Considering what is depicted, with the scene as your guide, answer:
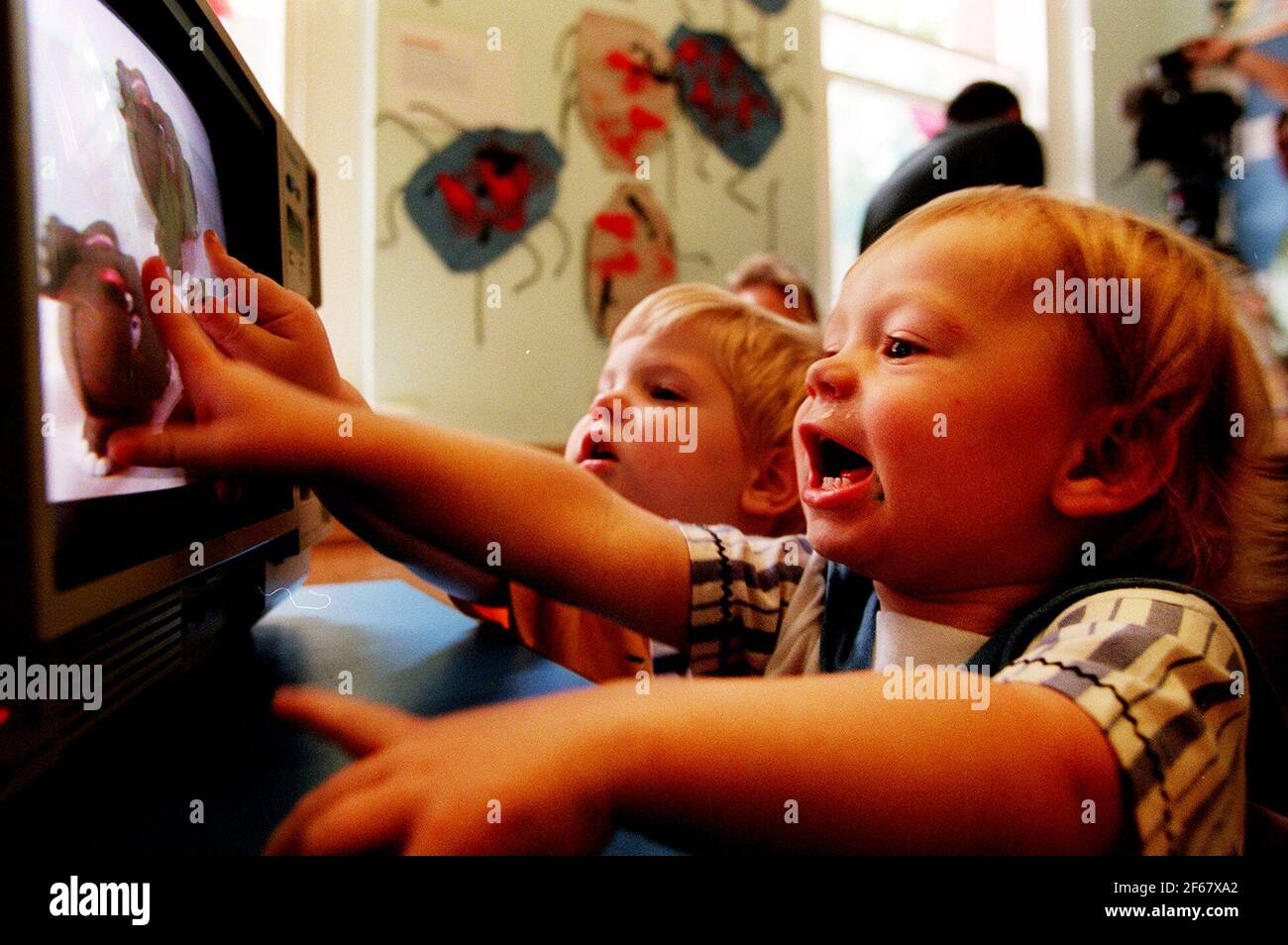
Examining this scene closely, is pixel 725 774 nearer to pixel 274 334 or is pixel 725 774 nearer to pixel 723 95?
pixel 274 334

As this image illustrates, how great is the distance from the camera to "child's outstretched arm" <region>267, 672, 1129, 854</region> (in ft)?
0.66

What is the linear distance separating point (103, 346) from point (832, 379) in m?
0.30

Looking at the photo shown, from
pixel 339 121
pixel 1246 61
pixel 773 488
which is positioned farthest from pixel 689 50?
pixel 773 488

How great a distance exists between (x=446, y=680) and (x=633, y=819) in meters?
0.25

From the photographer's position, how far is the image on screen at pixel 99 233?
260 mm

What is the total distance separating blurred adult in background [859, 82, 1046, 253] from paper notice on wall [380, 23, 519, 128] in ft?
1.55

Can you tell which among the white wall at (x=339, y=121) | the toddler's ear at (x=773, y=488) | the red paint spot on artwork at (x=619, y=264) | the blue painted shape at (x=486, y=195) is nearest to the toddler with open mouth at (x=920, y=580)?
the toddler's ear at (x=773, y=488)

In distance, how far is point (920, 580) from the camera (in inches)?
15.2

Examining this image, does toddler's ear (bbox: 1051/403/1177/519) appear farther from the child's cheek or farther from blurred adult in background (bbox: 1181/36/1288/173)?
blurred adult in background (bbox: 1181/36/1288/173)

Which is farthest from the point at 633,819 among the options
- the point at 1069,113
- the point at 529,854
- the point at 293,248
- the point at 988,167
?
the point at 1069,113

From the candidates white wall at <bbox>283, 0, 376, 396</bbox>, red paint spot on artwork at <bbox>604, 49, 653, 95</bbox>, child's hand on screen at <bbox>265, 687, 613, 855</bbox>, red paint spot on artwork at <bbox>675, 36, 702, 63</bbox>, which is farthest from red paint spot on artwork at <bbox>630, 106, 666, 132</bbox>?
child's hand on screen at <bbox>265, 687, 613, 855</bbox>

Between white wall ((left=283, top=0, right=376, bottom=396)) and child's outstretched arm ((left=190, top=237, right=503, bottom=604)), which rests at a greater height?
white wall ((left=283, top=0, right=376, bottom=396))

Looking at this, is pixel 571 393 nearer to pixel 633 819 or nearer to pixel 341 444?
pixel 341 444

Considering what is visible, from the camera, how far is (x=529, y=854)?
0.66ft
